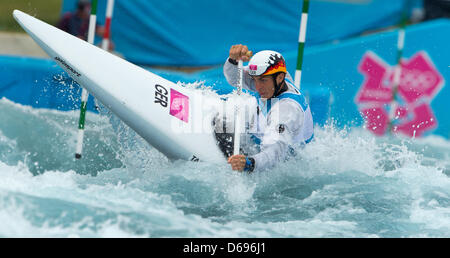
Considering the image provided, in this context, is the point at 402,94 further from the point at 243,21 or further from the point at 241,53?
the point at 241,53

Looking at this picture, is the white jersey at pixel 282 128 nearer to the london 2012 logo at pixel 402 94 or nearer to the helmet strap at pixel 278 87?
the helmet strap at pixel 278 87

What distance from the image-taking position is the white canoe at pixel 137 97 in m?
4.85

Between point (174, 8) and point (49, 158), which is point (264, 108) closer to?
point (49, 158)

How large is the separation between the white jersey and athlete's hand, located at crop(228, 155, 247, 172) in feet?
0.29

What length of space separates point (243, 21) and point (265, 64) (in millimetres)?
3531

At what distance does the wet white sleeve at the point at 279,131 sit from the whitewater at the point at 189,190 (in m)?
0.19

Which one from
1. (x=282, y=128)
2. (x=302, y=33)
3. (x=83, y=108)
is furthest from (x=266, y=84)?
(x=83, y=108)

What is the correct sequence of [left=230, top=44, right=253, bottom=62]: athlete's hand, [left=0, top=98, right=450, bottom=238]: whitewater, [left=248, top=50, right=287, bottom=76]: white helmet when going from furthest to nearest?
[left=230, top=44, right=253, bottom=62]: athlete's hand, [left=248, top=50, right=287, bottom=76]: white helmet, [left=0, top=98, right=450, bottom=238]: whitewater

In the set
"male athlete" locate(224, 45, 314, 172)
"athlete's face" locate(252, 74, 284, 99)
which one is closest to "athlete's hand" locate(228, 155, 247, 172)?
"male athlete" locate(224, 45, 314, 172)

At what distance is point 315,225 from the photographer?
4316 mm

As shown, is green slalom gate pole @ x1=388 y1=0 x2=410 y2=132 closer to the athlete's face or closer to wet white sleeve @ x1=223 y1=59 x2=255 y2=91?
wet white sleeve @ x1=223 y1=59 x2=255 y2=91

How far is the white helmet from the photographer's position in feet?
15.6
